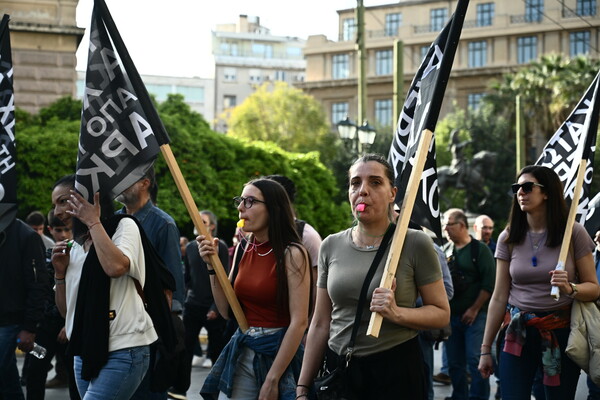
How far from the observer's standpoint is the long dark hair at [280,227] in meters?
5.20

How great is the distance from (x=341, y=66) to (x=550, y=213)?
75.3 m

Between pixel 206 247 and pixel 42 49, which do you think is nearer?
pixel 206 247

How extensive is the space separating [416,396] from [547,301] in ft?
6.28

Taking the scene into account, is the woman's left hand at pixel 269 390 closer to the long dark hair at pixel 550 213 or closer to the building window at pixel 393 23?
the long dark hair at pixel 550 213

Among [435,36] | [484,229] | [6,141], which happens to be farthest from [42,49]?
[435,36]

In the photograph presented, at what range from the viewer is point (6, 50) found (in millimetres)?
7262

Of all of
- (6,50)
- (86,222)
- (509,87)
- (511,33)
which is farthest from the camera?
(511,33)

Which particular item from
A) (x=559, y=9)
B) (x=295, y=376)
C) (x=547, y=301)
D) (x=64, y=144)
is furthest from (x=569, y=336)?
(x=559, y=9)

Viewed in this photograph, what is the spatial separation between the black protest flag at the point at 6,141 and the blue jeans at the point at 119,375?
6.78 feet

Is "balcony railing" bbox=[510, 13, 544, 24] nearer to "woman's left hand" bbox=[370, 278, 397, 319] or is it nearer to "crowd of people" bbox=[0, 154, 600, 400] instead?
"crowd of people" bbox=[0, 154, 600, 400]

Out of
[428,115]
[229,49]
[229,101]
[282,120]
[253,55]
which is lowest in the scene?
[428,115]

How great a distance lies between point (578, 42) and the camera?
6944 cm

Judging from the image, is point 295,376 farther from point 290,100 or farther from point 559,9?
point 559,9

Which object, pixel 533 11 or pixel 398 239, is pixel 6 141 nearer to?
pixel 398 239
